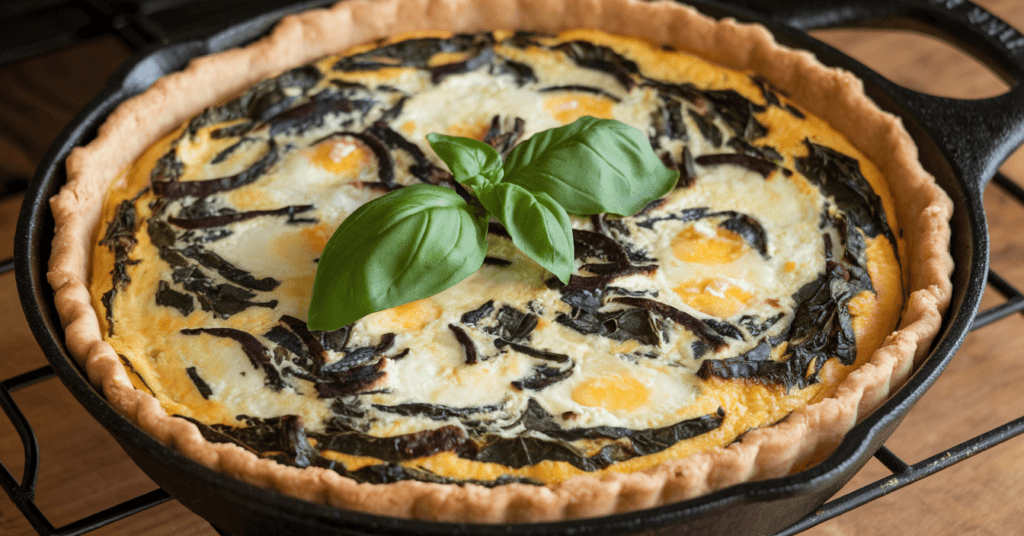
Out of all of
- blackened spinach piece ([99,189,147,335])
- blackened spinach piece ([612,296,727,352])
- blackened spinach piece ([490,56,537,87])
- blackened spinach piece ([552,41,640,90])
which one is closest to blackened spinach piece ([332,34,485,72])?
blackened spinach piece ([490,56,537,87])

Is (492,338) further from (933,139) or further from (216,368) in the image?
(933,139)

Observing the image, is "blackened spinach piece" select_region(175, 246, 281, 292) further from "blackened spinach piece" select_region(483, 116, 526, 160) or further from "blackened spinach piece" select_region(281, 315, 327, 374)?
"blackened spinach piece" select_region(483, 116, 526, 160)

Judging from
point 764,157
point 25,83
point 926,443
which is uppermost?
point 764,157

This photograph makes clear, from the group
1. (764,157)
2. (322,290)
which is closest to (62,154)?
(322,290)

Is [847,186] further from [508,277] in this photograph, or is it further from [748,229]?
[508,277]

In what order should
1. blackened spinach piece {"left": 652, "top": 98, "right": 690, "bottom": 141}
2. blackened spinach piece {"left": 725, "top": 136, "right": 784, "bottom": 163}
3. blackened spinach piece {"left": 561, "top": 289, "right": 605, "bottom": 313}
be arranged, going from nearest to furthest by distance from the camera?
blackened spinach piece {"left": 561, "top": 289, "right": 605, "bottom": 313} → blackened spinach piece {"left": 725, "top": 136, "right": 784, "bottom": 163} → blackened spinach piece {"left": 652, "top": 98, "right": 690, "bottom": 141}

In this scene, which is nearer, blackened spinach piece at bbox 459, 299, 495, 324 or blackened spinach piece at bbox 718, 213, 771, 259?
blackened spinach piece at bbox 459, 299, 495, 324
